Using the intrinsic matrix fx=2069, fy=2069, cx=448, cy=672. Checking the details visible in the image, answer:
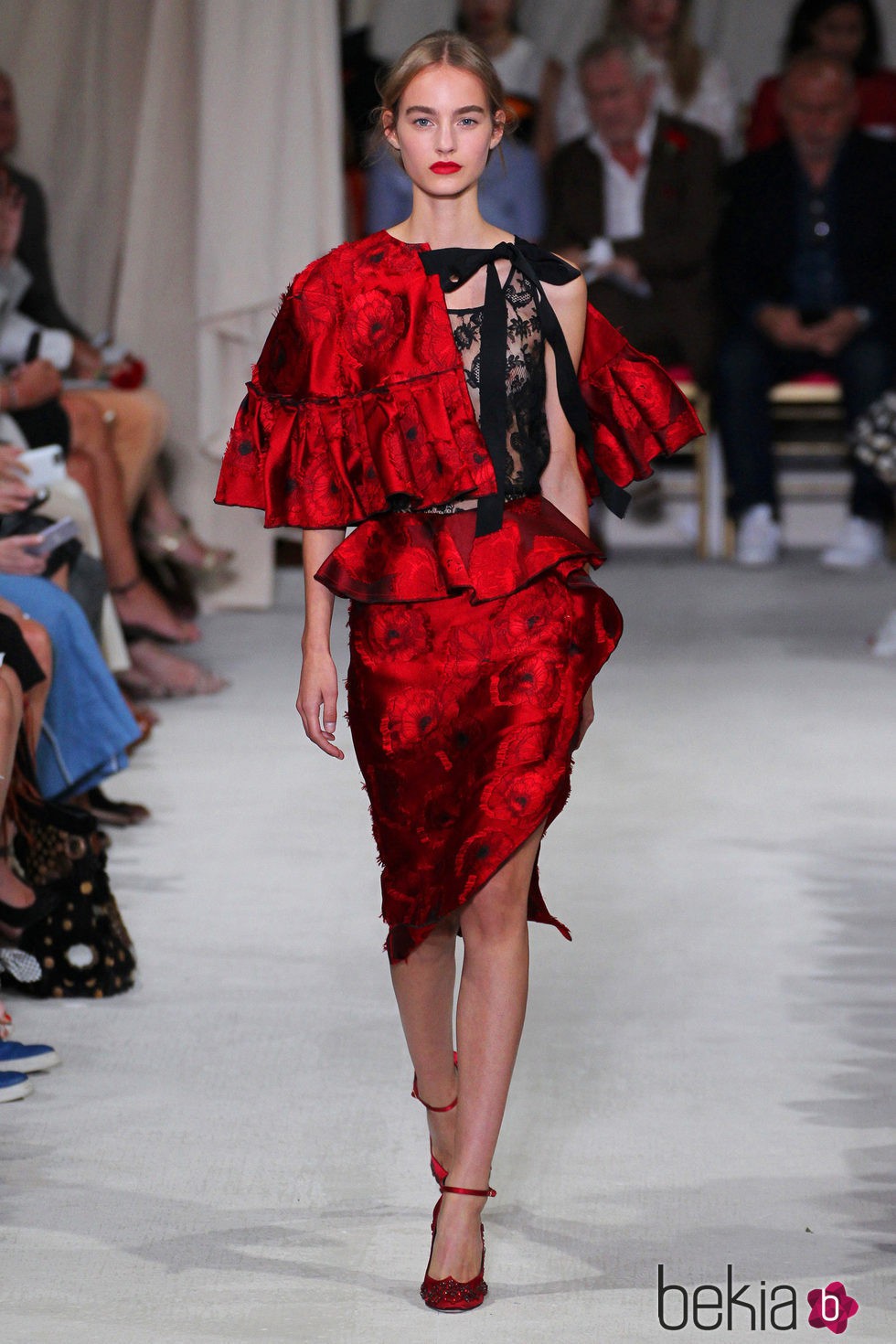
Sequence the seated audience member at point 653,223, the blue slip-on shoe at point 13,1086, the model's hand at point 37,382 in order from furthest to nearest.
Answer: the seated audience member at point 653,223, the model's hand at point 37,382, the blue slip-on shoe at point 13,1086

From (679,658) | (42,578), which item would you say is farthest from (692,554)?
(42,578)

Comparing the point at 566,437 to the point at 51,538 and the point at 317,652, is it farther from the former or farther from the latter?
the point at 51,538

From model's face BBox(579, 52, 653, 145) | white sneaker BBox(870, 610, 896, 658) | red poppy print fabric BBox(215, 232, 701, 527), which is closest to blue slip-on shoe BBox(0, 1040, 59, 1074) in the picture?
red poppy print fabric BBox(215, 232, 701, 527)

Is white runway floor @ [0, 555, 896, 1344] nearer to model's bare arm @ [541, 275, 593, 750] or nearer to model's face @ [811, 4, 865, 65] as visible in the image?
model's bare arm @ [541, 275, 593, 750]

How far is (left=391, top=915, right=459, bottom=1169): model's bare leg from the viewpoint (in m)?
2.09

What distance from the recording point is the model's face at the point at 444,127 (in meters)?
1.99

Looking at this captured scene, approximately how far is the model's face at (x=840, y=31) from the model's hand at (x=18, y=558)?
4757mm

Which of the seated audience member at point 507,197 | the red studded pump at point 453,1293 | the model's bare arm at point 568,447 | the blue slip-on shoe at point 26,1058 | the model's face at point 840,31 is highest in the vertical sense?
the model's bare arm at point 568,447

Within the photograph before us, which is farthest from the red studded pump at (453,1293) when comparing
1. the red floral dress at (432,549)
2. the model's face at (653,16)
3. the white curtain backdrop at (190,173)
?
the model's face at (653,16)

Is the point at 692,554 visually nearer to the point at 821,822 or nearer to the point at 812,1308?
the point at 821,822

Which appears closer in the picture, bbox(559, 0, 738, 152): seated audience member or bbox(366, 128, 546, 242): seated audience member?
bbox(366, 128, 546, 242): seated audience member

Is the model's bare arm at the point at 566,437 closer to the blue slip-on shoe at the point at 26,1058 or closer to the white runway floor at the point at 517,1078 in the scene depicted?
the white runway floor at the point at 517,1078

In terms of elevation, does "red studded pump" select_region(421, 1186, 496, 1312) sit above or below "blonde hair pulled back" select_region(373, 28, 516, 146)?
below

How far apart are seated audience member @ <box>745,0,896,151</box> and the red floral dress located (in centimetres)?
558
